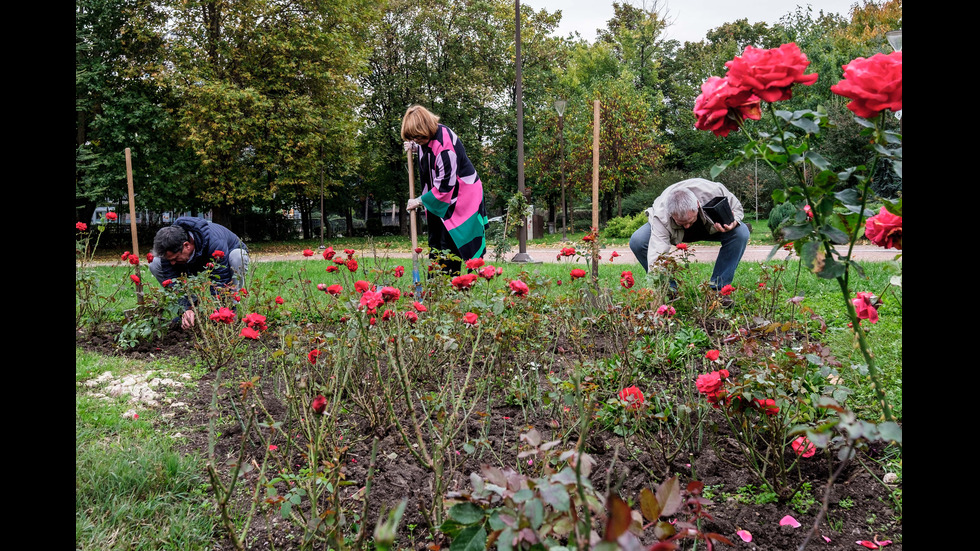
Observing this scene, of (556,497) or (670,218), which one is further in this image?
(670,218)

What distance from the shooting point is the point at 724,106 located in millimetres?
1172

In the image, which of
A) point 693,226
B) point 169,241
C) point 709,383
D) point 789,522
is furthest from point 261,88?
point 789,522

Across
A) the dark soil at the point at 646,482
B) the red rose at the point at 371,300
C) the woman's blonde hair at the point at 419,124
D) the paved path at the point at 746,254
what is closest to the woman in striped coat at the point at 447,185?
the woman's blonde hair at the point at 419,124

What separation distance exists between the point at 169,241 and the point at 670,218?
3.60 m

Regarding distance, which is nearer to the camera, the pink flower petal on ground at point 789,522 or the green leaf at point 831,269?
the green leaf at point 831,269

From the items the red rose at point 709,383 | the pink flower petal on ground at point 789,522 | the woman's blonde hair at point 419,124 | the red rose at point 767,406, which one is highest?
the woman's blonde hair at point 419,124

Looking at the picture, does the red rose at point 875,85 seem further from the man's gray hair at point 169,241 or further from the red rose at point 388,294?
the man's gray hair at point 169,241

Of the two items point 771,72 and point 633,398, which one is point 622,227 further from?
point 771,72

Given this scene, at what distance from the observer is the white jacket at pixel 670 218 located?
4.25 meters

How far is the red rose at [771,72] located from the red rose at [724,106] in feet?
0.06

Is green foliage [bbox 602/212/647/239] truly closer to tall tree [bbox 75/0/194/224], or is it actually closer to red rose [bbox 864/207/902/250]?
tall tree [bbox 75/0/194/224]
